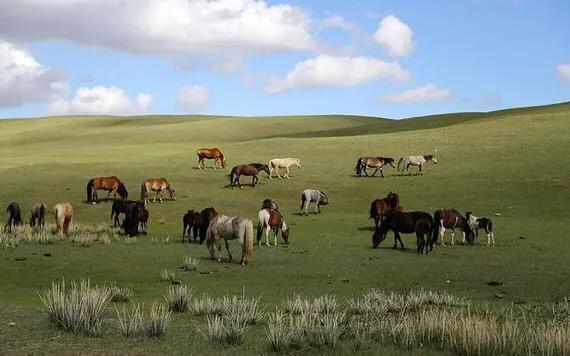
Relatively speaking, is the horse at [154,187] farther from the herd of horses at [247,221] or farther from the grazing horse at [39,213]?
the grazing horse at [39,213]

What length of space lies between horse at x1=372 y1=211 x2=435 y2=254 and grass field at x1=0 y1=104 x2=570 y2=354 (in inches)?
23.8

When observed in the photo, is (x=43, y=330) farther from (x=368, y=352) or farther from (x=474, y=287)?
(x=474, y=287)

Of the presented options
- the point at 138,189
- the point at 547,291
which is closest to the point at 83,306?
the point at 547,291

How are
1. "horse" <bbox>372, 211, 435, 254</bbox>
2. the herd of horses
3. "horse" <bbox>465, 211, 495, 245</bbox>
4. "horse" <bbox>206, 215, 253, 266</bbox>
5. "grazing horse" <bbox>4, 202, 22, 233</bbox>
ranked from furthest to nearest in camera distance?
"grazing horse" <bbox>4, 202, 22, 233</bbox> < "horse" <bbox>465, 211, 495, 245</bbox> < "horse" <bbox>372, 211, 435, 254</bbox> < the herd of horses < "horse" <bbox>206, 215, 253, 266</bbox>

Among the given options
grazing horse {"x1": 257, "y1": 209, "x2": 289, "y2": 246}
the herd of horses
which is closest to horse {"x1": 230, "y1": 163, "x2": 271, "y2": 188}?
the herd of horses

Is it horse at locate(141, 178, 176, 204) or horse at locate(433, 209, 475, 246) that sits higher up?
horse at locate(141, 178, 176, 204)

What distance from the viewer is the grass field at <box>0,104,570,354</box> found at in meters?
15.8

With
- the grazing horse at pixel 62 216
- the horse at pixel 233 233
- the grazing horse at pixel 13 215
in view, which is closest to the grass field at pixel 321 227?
the horse at pixel 233 233

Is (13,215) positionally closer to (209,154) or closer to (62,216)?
(62,216)

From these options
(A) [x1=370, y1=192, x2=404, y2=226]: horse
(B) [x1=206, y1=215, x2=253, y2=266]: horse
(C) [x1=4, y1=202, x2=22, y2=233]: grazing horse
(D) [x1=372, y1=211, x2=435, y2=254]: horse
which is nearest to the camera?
(B) [x1=206, y1=215, x2=253, y2=266]: horse

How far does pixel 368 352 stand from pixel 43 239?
18642 millimetres

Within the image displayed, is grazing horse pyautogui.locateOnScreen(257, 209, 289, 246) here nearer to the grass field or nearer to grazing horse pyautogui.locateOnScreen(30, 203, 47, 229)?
the grass field

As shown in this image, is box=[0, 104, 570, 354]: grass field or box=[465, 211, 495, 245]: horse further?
box=[465, 211, 495, 245]: horse

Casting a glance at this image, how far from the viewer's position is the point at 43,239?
25016 millimetres
